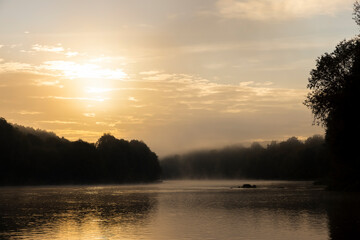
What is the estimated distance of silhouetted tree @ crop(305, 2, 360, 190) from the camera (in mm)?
77625

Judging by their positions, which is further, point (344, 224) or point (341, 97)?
point (341, 97)

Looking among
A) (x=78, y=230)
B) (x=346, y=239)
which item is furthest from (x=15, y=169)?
(x=346, y=239)

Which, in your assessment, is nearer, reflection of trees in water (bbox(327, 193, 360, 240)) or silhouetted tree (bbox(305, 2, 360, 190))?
reflection of trees in water (bbox(327, 193, 360, 240))

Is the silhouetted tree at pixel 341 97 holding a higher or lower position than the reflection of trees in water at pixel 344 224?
higher

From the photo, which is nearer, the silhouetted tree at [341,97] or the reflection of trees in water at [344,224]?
the reflection of trees in water at [344,224]

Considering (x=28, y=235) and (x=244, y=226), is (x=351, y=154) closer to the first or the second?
(x=244, y=226)

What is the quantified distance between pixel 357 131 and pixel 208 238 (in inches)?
1999

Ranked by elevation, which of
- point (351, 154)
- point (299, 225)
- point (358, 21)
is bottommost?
point (299, 225)

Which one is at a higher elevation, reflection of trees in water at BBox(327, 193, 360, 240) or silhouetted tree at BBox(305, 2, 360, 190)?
silhouetted tree at BBox(305, 2, 360, 190)

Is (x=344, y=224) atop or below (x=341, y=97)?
below

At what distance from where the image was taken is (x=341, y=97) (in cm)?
7769

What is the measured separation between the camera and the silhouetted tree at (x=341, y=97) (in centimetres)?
7762

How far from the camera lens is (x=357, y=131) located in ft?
259

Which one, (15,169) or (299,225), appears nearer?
(299,225)
